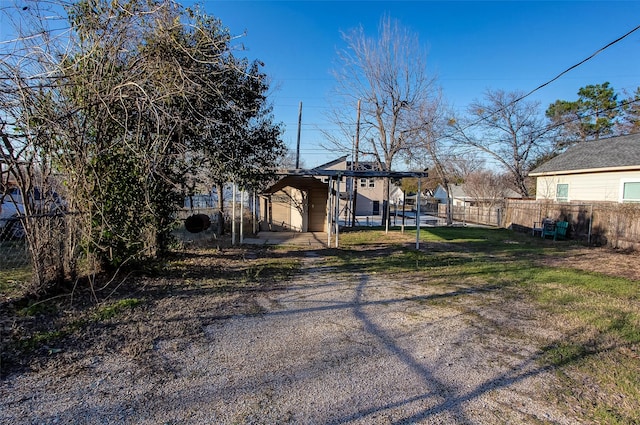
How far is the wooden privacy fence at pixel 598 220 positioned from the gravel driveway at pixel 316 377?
31.3 feet

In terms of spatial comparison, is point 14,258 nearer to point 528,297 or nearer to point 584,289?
point 528,297

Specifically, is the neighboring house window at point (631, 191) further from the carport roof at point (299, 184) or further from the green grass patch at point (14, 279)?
the green grass patch at point (14, 279)

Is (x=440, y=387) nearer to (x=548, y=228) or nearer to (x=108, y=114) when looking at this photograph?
(x=108, y=114)

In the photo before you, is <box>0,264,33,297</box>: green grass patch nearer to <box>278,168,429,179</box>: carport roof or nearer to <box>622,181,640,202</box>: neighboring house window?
<box>278,168,429,179</box>: carport roof

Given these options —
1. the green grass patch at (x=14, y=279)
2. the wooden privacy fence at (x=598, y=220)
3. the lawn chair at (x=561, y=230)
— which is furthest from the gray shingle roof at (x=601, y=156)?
the green grass patch at (x=14, y=279)

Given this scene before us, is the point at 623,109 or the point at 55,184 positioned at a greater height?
the point at 623,109

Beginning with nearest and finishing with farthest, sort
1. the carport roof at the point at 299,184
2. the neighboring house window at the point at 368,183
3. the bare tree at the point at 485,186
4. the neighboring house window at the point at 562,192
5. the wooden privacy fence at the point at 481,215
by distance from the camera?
the carport roof at the point at 299,184, the neighboring house window at the point at 562,192, the wooden privacy fence at the point at 481,215, the bare tree at the point at 485,186, the neighboring house window at the point at 368,183

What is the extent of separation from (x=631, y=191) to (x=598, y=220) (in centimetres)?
311

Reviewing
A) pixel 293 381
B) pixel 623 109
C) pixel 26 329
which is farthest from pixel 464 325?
pixel 623 109

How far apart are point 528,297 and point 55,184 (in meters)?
6.98

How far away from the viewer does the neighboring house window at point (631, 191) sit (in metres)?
13.8

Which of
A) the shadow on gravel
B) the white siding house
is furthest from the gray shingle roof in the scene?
the shadow on gravel

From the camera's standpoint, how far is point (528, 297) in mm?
5473

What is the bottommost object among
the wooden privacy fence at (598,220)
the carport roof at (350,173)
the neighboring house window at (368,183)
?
the wooden privacy fence at (598,220)
